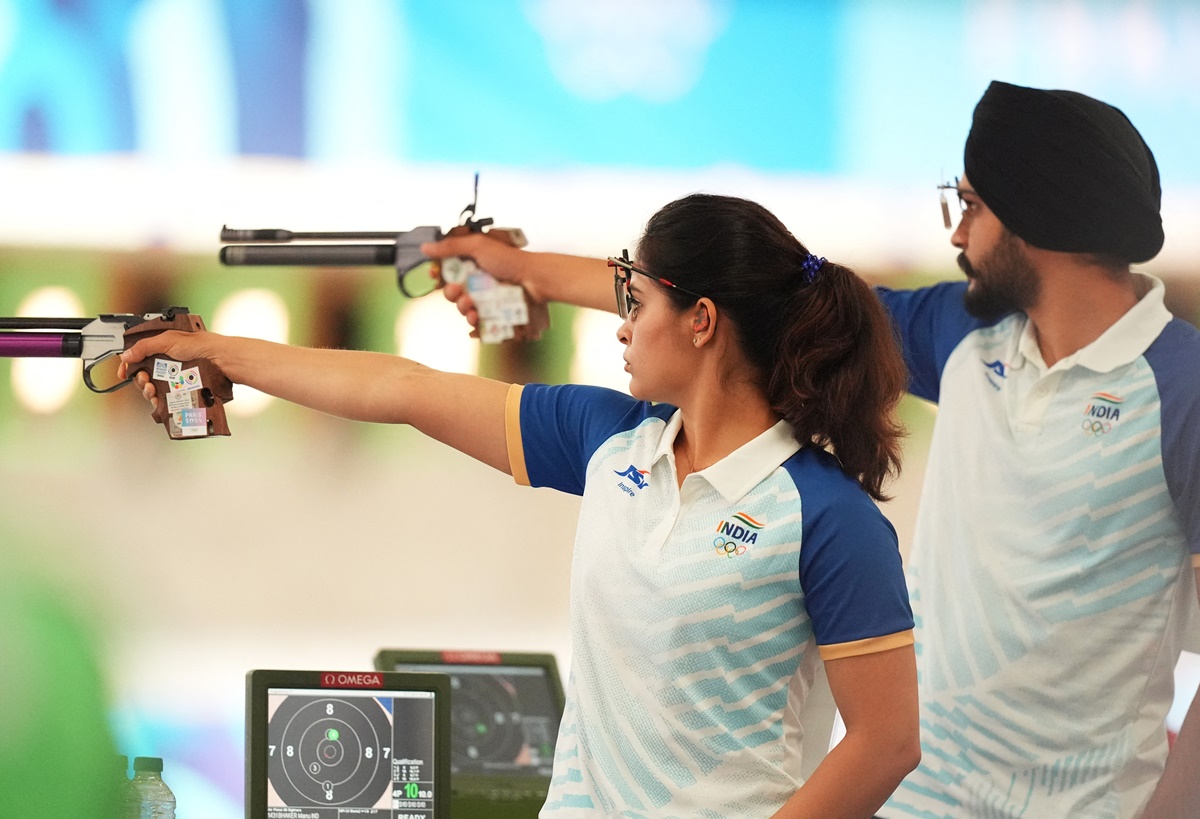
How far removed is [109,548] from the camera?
2930 mm

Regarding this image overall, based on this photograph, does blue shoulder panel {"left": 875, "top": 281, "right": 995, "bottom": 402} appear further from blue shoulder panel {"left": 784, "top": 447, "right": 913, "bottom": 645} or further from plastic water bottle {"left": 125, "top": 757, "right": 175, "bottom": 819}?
plastic water bottle {"left": 125, "top": 757, "right": 175, "bottom": 819}

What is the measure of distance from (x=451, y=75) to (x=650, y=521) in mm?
1704

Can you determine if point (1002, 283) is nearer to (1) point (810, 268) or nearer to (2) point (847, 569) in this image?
(1) point (810, 268)

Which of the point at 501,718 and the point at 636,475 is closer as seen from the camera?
the point at 636,475

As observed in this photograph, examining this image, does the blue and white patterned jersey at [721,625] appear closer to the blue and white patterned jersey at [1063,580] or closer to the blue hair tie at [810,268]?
the blue hair tie at [810,268]

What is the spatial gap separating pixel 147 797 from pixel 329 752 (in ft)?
2.68

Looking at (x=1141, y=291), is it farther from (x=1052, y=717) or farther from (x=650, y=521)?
(x=650, y=521)

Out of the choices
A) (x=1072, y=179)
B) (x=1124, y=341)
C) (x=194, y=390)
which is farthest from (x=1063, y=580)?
(x=194, y=390)

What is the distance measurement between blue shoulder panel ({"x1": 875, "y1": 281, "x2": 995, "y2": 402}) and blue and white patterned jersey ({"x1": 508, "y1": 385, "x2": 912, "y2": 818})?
0.87 metres

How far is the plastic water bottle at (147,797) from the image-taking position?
2.72 metres

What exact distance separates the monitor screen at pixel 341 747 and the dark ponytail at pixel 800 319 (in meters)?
0.88

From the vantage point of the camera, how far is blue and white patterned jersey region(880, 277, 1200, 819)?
2.08m

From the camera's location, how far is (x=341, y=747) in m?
2.15

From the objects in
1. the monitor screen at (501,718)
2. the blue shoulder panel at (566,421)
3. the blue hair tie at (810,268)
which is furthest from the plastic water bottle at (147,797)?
the blue hair tie at (810,268)
